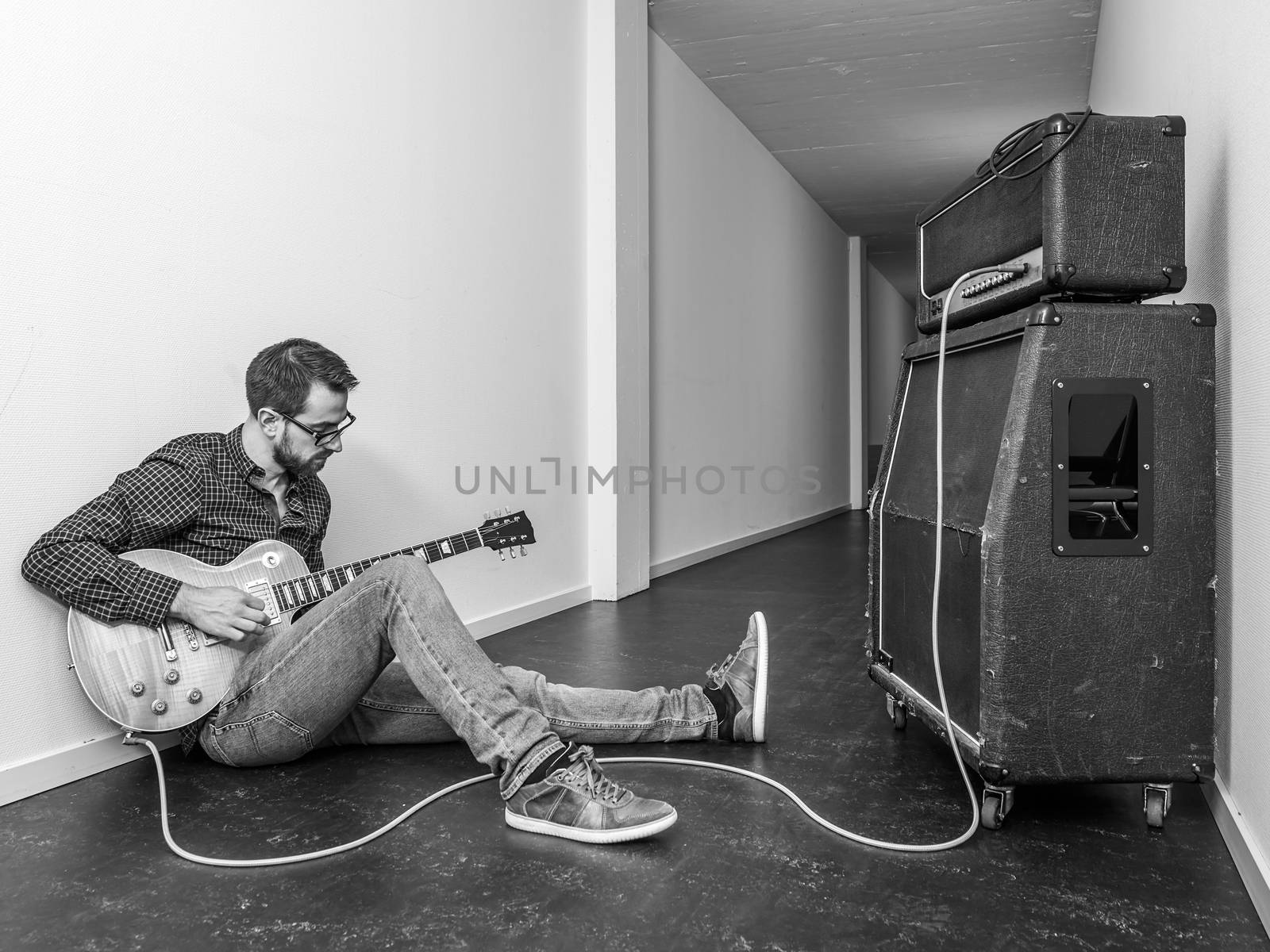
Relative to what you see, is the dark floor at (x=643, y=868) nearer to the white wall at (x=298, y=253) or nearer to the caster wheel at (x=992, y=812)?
the caster wheel at (x=992, y=812)

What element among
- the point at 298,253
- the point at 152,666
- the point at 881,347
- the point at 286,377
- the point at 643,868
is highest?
the point at 881,347

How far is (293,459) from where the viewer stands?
76.7 inches

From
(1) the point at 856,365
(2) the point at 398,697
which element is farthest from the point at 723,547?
(1) the point at 856,365

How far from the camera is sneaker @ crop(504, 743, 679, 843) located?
4.79ft

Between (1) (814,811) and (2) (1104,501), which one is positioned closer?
(2) (1104,501)

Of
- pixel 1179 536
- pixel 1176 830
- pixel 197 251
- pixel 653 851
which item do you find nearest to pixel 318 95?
pixel 197 251

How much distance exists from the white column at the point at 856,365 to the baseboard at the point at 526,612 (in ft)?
18.5

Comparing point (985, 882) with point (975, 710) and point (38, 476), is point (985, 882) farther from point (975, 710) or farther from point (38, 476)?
point (38, 476)

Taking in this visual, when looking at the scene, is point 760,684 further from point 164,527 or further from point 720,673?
point 164,527

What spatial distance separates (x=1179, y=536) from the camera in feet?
4.80

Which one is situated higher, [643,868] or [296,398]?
[296,398]

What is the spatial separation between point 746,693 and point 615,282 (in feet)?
7.32

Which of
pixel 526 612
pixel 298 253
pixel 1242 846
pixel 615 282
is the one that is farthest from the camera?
pixel 615 282

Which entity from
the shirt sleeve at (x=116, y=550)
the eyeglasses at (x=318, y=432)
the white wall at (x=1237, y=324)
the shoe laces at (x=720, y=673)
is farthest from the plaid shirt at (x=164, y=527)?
the white wall at (x=1237, y=324)
